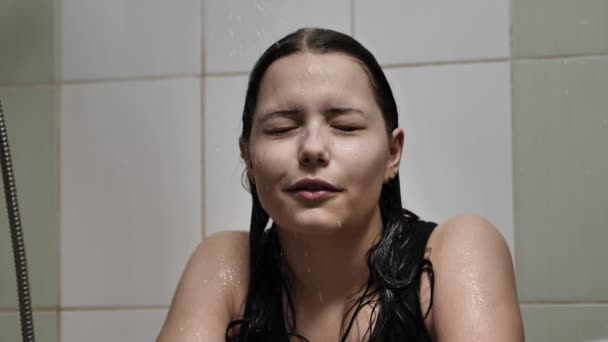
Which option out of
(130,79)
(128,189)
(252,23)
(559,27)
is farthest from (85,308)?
(559,27)

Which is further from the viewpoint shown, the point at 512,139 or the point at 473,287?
the point at 512,139

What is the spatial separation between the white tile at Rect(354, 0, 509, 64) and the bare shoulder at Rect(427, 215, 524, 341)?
18.6 inches

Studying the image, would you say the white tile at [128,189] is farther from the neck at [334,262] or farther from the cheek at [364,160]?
the cheek at [364,160]

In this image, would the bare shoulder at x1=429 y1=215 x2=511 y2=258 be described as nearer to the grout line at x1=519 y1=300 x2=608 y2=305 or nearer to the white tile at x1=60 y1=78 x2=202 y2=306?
the grout line at x1=519 y1=300 x2=608 y2=305

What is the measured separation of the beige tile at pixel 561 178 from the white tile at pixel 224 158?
571mm

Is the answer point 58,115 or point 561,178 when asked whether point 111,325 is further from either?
point 561,178

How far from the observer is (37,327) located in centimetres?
166

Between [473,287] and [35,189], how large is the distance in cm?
105

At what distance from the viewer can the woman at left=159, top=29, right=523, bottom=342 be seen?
1.12 meters

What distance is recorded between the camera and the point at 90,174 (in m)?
1.67

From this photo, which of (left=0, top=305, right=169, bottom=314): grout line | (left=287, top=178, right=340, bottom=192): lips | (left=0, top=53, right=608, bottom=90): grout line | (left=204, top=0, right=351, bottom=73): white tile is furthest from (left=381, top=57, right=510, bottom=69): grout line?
(left=0, top=305, right=169, bottom=314): grout line

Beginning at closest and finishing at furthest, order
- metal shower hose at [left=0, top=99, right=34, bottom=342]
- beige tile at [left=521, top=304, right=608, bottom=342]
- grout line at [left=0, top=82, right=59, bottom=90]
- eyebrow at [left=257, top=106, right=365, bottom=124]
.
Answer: eyebrow at [left=257, top=106, right=365, bottom=124] → metal shower hose at [left=0, top=99, right=34, bottom=342] → beige tile at [left=521, top=304, right=608, bottom=342] → grout line at [left=0, top=82, right=59, bottom=90]

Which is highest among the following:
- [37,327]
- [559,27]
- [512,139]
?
[559,27]

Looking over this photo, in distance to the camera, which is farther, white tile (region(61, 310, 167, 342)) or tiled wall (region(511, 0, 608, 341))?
white tile (region(61, 310, 167, 342))
